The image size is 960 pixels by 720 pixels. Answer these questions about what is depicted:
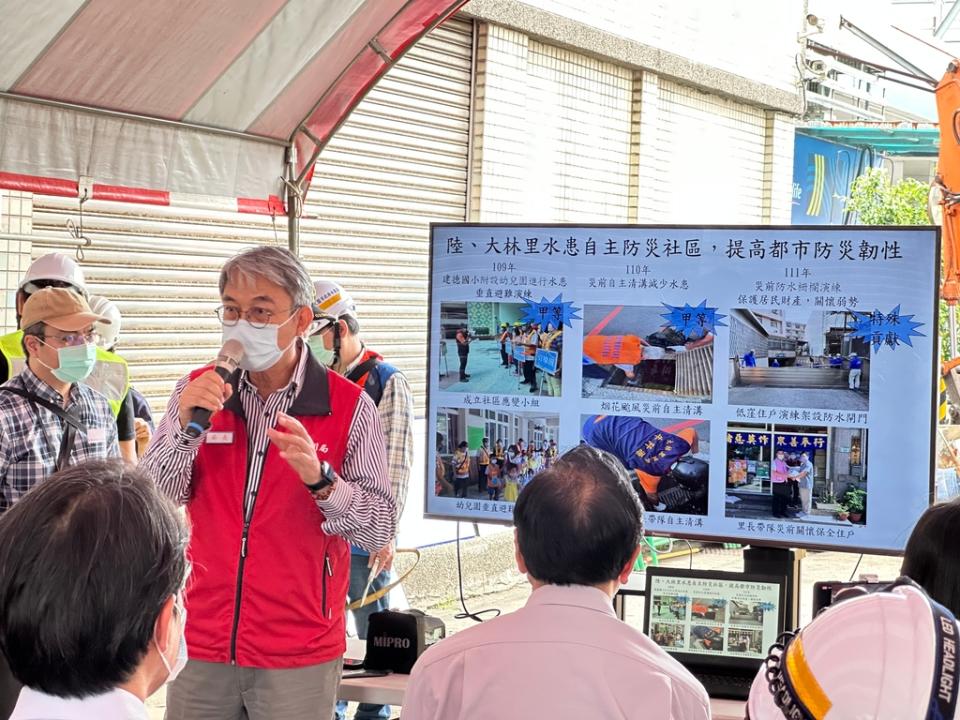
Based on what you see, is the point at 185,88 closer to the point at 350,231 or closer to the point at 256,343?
the point at 256,343

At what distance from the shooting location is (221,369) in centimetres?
337

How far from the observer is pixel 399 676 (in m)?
3.79

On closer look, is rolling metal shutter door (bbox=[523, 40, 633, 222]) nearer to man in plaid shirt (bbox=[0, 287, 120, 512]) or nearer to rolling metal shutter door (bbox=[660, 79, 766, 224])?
rolling metal shutter door (bbox=[660, 79, 766, 224])

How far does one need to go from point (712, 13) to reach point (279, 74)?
32.3 feet

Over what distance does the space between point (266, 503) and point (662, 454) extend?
145 cm

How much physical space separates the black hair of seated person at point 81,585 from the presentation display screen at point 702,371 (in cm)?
271

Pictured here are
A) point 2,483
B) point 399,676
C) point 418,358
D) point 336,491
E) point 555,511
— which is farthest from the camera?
point 418,358

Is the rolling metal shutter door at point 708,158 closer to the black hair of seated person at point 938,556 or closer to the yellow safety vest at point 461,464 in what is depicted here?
the yellow safety vest at point 461,464

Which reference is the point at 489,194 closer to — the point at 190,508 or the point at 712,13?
the point at 712,13

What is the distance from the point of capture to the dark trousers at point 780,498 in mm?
3963

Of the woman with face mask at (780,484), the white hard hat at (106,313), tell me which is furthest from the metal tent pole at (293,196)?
the woman with face mask at (780,484)

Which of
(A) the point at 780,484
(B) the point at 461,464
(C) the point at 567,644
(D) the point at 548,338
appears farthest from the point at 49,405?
(C) the point at 567,644

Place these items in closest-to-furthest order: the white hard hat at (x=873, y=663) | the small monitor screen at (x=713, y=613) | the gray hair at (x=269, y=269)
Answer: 1. the white hard hat at (x=873, y=663)
2. the gray hair at (x=269, y=269)
3. the small monitor screen at (x=713, y=613)

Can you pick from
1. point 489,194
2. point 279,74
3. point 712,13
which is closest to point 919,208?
point 712,13
